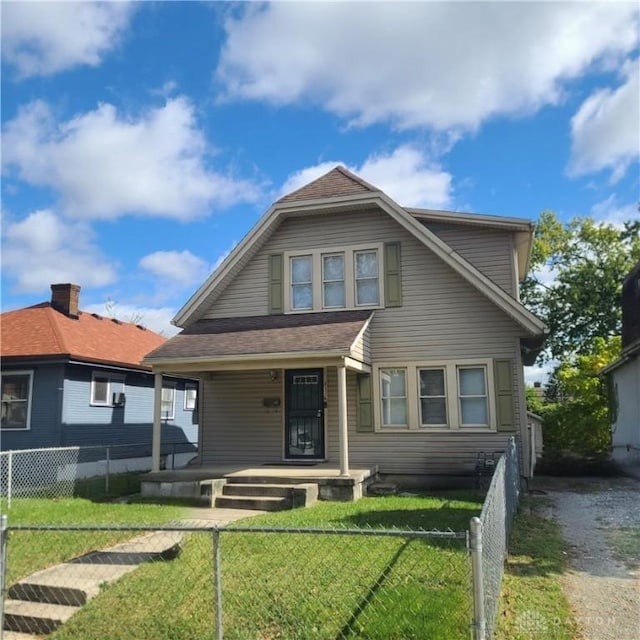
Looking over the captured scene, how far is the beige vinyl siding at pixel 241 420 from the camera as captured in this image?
1351 cm

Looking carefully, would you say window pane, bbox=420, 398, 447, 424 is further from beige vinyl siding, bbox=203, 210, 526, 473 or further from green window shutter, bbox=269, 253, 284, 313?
green window shutter, bbox=269, 253, 284, 313

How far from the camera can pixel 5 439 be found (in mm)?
15273

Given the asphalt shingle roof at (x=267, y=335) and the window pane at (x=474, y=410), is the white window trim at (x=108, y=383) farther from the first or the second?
the window pane at (x=474, y=410)

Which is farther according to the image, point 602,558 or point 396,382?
point 396,382

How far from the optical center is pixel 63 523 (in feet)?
28.2

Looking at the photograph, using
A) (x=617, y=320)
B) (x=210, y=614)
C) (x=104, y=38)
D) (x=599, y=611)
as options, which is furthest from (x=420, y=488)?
(x=617, y=320)

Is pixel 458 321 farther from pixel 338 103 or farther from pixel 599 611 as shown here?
pixel 599 611

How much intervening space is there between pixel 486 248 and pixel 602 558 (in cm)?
791

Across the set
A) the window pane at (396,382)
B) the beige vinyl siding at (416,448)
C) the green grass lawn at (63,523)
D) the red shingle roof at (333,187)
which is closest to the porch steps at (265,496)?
the green grass lawn at (63,523)

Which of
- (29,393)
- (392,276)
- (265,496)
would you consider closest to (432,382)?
(392,276)

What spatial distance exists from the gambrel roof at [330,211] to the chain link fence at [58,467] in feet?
13.9

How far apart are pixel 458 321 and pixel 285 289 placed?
411cm

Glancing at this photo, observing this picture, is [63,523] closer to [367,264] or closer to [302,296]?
[302,296]

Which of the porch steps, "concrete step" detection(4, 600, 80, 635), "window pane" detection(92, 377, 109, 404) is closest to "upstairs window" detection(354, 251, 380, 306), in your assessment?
the porch steps
